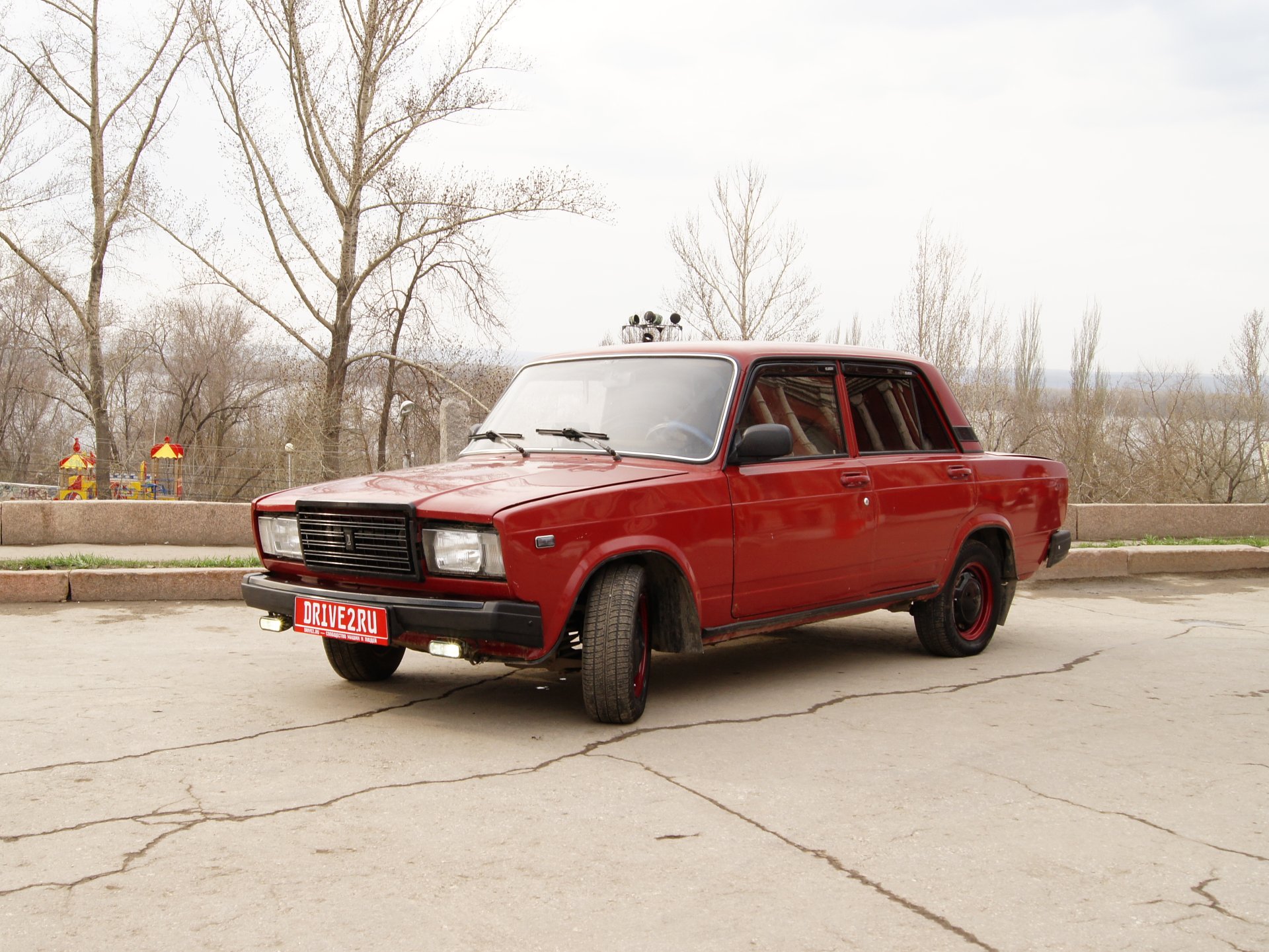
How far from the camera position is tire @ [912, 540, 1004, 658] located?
6699 millimetres

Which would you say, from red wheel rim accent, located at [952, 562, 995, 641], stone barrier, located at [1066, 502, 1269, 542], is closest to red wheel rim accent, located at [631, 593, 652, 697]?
red wheel rim accent, located at [952, 562, 995, 641]

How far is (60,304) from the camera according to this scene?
43.5m

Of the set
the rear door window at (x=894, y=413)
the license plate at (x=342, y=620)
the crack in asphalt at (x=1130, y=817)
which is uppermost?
the rear door window at (x=894, y=413)

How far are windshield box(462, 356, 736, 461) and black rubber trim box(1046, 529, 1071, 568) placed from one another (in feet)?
10.1

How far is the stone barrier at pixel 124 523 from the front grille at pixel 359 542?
6083mm

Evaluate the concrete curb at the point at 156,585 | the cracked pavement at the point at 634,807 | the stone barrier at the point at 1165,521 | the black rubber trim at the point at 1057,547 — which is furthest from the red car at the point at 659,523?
the stone barrier at the point at 1165,521

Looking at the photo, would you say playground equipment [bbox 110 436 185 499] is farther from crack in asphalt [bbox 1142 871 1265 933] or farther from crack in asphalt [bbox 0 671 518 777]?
crack in asphalt [bbox 1142 871 1265 933]

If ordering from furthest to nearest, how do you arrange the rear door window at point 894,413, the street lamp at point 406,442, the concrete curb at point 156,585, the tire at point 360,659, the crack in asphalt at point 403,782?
the street lamp at point 406,442 → the concrete curb at point 156,585 → the rear door window at point 894,413 → the tire at point 360,659 → the crack in asphalt at point 403,782

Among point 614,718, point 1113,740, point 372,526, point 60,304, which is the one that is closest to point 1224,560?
point 1113,740

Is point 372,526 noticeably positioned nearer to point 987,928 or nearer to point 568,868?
point 568,868

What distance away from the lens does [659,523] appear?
16.2 ft

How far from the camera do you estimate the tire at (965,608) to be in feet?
22.0

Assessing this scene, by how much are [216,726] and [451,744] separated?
1.05 metres

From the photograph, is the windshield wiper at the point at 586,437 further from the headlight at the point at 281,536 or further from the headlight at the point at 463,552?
the headlight at the point at 281,536
